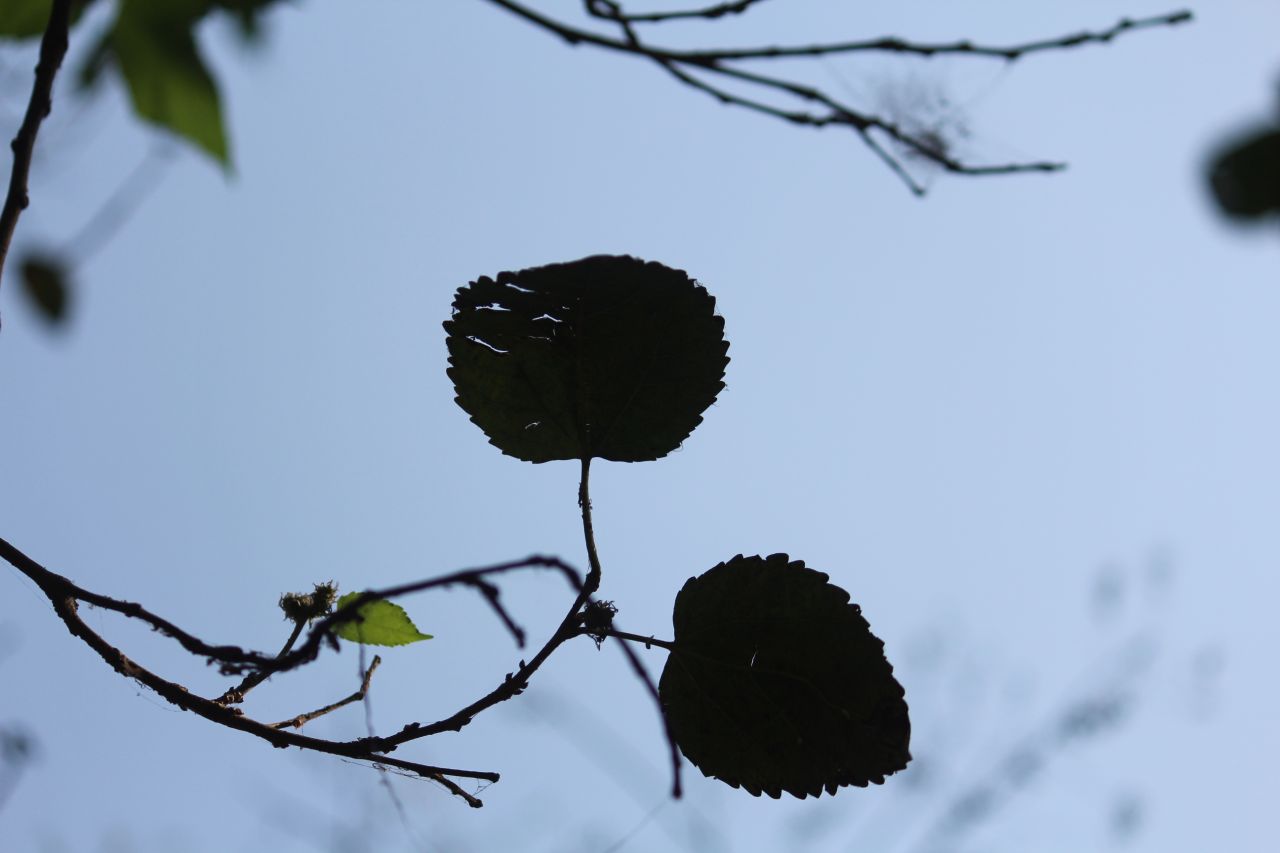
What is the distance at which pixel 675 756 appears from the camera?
75cm

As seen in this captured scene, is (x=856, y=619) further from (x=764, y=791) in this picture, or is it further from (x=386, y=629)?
(x=386, y=629)

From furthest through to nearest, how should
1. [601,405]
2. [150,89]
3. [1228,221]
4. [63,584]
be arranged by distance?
[601,405], [63,584], [150,89], [1228,221]

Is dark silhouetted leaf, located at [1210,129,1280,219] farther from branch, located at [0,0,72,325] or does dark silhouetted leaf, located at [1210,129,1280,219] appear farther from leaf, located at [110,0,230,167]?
branch, located at [0,0,72,325]

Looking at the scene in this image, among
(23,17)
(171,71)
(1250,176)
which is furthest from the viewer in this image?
(23,17)

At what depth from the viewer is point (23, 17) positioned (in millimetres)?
1026

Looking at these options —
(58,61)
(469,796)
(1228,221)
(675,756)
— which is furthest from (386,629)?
(1228,221)

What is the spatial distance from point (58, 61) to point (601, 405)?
669mm

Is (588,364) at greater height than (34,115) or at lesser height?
lesser

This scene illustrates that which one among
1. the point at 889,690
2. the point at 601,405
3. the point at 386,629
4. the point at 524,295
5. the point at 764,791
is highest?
the point at 524,295

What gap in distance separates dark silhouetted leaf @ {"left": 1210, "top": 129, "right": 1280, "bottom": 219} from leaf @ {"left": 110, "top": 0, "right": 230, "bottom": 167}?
76 cm

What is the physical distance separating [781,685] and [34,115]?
0.98m

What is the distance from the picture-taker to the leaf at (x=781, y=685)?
3.76ft

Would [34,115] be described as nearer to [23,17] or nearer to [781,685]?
[23,17]

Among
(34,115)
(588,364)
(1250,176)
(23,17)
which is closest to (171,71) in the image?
(34,115)
